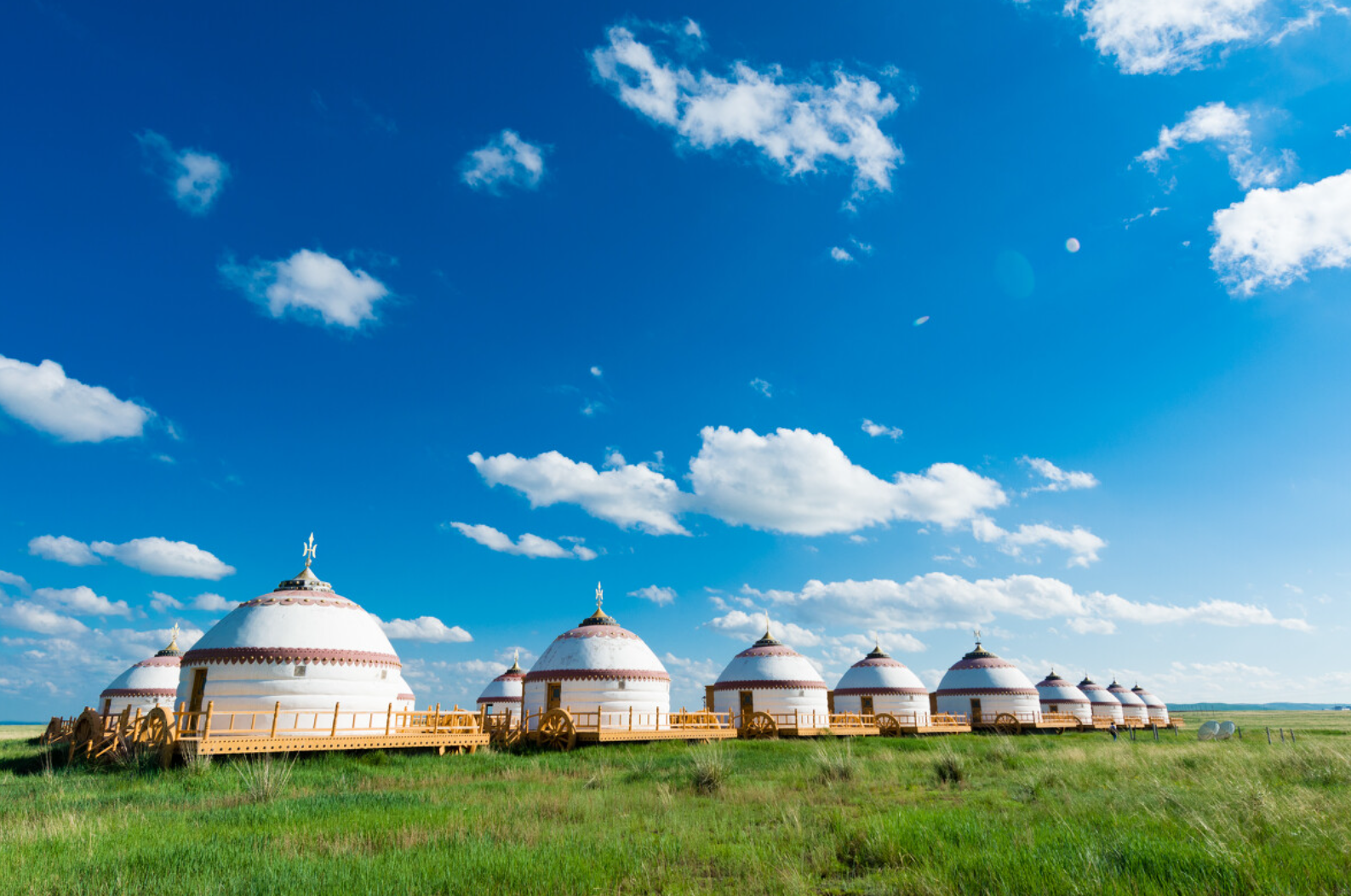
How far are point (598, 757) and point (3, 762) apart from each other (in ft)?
72.0

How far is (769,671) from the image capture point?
4206 cm

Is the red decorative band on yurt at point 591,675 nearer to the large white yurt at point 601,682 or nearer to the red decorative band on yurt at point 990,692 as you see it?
the large white yurt at point 601,682

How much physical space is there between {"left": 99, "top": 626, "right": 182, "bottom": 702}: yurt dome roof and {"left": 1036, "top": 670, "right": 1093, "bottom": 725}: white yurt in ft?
212

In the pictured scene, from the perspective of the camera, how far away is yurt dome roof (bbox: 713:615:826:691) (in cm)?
4162

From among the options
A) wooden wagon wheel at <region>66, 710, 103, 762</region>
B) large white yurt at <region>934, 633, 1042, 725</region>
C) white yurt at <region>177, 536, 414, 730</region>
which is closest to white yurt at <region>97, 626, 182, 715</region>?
wooden wagon wheel at <region>66, 710, 103, 762</region>

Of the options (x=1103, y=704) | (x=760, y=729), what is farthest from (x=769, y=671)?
(x=1103, y=704)

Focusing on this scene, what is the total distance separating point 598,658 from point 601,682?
3.61ft

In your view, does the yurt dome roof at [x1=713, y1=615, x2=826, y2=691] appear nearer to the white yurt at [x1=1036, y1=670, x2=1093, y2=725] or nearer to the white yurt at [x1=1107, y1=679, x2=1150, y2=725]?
the white yurt at [x1=1036, y1=670, x2=1093, y2=725]

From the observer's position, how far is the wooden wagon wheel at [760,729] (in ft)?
113

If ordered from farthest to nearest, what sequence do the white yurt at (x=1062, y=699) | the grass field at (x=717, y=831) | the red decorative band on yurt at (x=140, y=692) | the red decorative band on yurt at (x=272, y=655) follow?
the white yurt at (x=1062, y=699)
the red decorative band on yurt at (x=140, y=692)
the red decorative band on yurt at (x=272, y=655)
the grass field at (x=717, y=831)

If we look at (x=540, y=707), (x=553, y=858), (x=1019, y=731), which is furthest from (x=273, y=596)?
(x=1019, y=731)

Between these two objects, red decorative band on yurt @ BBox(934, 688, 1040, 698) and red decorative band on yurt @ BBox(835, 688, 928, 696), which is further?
red decorative band on yurt @ BBox(934, 688, 1040, 698)

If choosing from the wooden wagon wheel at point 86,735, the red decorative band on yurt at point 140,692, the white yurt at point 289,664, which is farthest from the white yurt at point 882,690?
the red decorative band on yurt at point 140,692

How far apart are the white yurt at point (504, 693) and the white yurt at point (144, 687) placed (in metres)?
19.3
